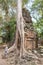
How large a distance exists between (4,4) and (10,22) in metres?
2.04

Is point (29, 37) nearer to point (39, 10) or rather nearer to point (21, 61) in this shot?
point (21, 61)

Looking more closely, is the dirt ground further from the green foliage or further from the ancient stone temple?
the green foliage

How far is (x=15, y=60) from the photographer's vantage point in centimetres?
776

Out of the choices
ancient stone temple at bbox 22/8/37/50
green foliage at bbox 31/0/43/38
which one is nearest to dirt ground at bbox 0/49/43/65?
ancient stone temple at bbox 22/8/37/50

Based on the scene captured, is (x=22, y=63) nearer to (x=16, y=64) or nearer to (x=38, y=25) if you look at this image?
(x=16, y=64)

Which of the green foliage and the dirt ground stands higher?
the green foliage

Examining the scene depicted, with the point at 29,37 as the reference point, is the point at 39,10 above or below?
above

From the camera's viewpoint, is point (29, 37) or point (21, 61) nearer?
point (21, 61)

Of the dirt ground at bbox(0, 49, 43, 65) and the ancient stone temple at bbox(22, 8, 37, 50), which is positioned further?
the ancient stone temple at bbox(22, 8, 37, 50)

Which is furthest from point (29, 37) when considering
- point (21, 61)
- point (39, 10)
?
point (39, 10)

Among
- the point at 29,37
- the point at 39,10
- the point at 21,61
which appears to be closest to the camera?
the point at 21,61

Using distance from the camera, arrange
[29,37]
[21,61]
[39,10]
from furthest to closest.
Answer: [39,10], [29,37], [21,61]

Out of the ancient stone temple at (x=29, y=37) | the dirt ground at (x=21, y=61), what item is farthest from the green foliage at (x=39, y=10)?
the dirt ground at (x=21, y=61)

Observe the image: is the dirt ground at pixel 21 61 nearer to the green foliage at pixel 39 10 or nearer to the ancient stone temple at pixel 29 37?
the ancient stone temple at pixel 29 37
